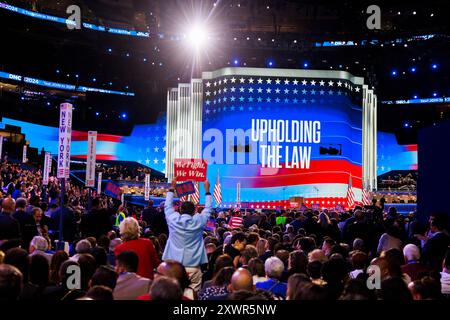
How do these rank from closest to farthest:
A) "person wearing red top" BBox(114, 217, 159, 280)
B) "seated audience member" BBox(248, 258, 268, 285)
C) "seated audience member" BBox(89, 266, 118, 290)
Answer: "seated audience member" BBox(89, 266, 118, 290) → "seated audience member" BBox(248, 258, 268, 285) → "person wearing red top" BBox(114, 217, 159, 280)

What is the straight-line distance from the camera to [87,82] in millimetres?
47406

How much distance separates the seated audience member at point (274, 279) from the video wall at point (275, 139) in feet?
93.0

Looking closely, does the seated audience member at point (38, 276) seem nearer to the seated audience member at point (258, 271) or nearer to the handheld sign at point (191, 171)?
the seated audience member at point (258, 271)

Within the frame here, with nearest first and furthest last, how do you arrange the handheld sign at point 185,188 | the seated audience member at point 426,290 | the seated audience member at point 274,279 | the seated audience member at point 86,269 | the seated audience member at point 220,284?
the seated audience member at point 426,290, the seated audience member at point 220,284, the seated audience member at point 86,269, the seated audience member at point 274,279, the handheld sign at point 185,188

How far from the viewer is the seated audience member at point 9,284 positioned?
4422mm

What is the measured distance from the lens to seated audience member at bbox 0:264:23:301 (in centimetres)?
442

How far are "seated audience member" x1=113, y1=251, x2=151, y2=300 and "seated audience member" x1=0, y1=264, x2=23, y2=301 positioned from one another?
1.41 meters

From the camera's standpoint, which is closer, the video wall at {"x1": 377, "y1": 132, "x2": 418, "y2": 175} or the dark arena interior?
the dark arena interior

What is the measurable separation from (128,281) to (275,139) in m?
29.8

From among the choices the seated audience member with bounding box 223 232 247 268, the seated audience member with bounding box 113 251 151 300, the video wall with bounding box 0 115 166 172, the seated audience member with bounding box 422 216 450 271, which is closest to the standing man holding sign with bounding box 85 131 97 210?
the seated audience member with bounding box 223 232 247 268

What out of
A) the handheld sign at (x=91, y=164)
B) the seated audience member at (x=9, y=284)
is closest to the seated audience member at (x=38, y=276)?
the seated audience member at (x=9, y=284)

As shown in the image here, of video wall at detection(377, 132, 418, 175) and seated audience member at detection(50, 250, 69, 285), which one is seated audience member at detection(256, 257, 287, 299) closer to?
seated audience member at detection(50, 250, 69, 285)

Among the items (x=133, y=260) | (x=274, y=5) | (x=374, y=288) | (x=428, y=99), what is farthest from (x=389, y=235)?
(x=428, y=99)

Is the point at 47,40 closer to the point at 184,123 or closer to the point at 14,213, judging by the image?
the point at 184,123
